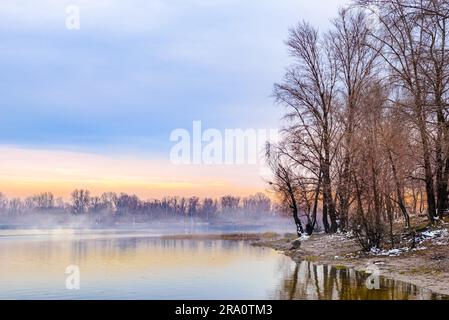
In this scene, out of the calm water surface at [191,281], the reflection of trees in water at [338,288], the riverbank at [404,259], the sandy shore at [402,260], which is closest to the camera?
the reflection of trees in water at [338,288]

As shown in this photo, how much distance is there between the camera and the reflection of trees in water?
17484 mm

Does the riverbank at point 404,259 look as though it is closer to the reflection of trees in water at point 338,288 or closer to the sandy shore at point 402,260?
the sandy shore at point 402,260

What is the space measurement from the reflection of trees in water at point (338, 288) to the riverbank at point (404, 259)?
2.47 feet

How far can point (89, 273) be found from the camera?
2528 centimetres

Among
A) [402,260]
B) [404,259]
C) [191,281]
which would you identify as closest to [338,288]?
[191,281]

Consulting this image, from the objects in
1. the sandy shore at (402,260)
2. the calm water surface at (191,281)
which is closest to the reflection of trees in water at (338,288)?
the calm water surface at (191,281)

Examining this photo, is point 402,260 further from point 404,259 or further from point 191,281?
point 191,281

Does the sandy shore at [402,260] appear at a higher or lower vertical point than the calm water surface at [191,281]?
higher

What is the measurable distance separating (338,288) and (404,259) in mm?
6339

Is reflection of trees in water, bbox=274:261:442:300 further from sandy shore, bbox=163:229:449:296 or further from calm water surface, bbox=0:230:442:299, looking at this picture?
sandy shore, bbox=163:229:449:296

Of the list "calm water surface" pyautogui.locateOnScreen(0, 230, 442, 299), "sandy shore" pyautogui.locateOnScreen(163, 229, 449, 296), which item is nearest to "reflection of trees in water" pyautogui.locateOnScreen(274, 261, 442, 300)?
"calm water surface" pyautogui.locateOnScreen(0, 230, 442, 299)

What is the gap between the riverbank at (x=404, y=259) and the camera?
66.4ft

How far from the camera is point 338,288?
63.8 ft
